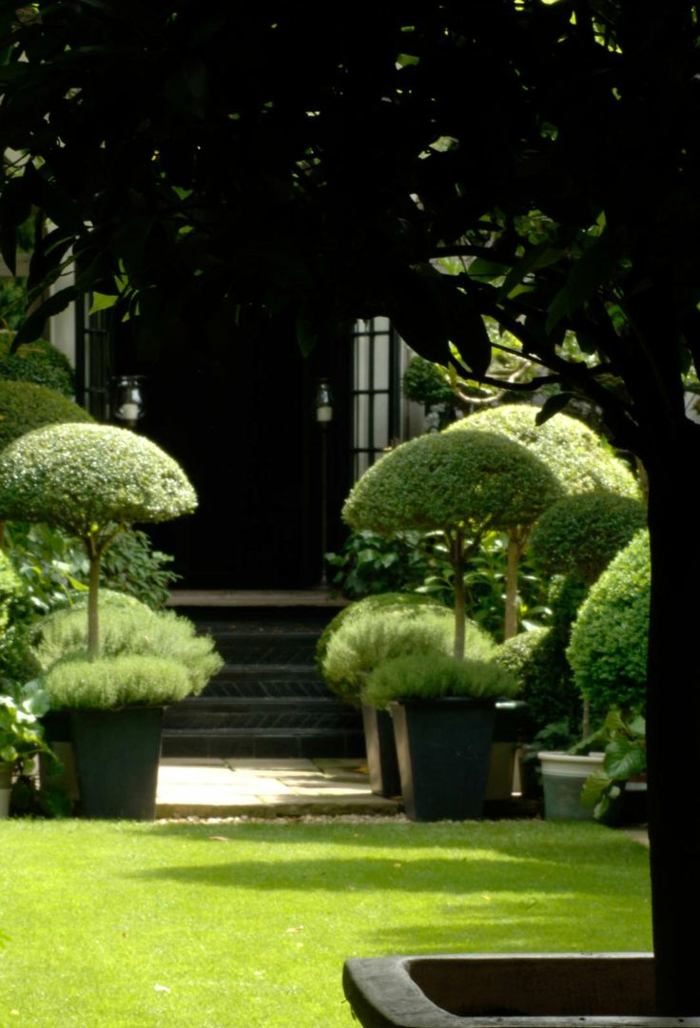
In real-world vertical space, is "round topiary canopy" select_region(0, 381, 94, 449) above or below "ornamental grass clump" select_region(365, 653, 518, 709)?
above

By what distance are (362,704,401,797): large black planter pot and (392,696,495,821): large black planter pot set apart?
565mm

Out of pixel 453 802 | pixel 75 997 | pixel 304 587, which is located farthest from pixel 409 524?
pixel 304 587

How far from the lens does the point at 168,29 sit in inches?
69.1

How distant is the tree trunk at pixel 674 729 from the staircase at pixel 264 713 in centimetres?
812

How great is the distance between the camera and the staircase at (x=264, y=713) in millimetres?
10430

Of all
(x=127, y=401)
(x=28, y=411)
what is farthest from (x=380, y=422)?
(x=28, y=411)

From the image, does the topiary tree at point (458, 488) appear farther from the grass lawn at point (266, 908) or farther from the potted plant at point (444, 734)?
the grass lawn at point (266, 908)

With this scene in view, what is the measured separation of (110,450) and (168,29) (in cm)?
697

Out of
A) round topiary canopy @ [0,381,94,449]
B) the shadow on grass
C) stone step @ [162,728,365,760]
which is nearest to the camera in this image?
the shadow on grass

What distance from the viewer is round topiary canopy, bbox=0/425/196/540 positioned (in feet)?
27.9

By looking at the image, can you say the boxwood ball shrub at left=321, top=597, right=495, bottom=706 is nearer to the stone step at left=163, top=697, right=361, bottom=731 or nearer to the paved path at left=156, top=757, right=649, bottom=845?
the paved path at left=156, top=757, right=649, bottom=845

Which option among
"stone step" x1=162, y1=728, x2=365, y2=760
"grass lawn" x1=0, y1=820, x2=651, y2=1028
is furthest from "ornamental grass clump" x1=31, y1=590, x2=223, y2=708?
"stone step" x1=162, y1=728, x2=365, y2=760

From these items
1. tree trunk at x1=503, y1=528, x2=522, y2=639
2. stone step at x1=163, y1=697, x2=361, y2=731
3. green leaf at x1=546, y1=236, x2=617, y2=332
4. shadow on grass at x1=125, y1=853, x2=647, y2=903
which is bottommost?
shadow on grass at x1=125, y1=853, x2=647, y2=903

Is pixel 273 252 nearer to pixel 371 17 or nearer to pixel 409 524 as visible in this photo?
pixel 371 17
